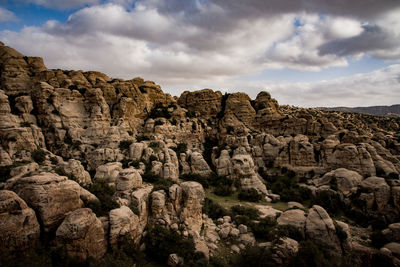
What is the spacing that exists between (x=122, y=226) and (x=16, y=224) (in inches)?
194

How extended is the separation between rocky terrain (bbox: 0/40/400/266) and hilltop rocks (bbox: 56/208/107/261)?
52mm

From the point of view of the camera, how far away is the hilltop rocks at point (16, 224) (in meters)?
8.24

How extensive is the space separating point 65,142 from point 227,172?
1006 inches

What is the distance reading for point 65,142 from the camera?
29344 millimetres

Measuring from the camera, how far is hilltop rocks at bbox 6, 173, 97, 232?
32.5 feet

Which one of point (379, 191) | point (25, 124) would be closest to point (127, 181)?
point (25, 124)

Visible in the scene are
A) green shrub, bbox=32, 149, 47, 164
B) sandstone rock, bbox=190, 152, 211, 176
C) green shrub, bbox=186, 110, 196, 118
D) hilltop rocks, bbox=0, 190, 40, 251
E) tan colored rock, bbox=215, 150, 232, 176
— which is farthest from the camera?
green shrub, bbox=186, 110, 196, 118

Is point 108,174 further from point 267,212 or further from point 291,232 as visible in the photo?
point 291,232

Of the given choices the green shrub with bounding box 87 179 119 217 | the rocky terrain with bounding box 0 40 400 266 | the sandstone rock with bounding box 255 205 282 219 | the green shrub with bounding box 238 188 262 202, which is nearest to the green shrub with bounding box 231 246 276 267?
the rocky terrain with bounding box 0 40 400 266

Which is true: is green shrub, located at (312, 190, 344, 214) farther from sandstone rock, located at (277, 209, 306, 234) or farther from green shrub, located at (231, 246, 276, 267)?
green shrub, located at (231, 246, 276, 267)

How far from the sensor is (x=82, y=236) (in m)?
9.78

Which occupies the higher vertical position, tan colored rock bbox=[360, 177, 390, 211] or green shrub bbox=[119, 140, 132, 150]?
green shrub bbox=[119, 140, 132, 150]

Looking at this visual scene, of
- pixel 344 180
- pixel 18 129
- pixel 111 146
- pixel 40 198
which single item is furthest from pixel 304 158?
pixel 18 129

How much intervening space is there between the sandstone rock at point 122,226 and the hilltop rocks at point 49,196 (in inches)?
87.7
